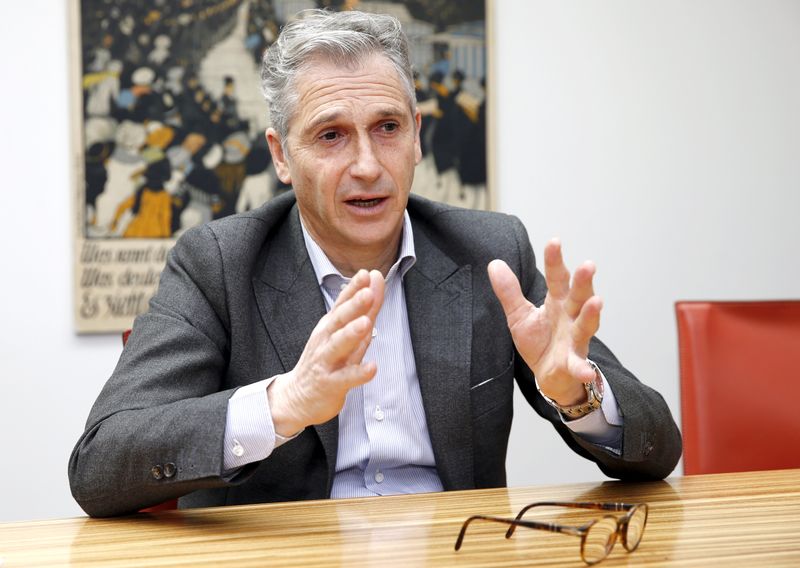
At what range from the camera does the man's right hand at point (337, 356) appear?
121cm

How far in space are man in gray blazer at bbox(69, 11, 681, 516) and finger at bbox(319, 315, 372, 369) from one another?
0.24 metres

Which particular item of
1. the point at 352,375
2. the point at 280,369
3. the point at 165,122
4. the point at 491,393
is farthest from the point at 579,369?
the point at 165,122

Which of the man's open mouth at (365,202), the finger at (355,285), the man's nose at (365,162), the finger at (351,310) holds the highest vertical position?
the man's nose at (365,162)

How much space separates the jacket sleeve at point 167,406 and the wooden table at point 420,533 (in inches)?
1.9

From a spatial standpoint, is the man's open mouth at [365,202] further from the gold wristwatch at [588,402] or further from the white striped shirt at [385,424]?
the gold wristwatch at [588,402]

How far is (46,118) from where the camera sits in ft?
9.30

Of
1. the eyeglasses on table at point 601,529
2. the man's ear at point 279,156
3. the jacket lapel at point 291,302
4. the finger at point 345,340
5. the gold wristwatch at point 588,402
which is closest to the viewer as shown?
the eyeglasses on table at point 601,529

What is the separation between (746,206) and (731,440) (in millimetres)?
1872

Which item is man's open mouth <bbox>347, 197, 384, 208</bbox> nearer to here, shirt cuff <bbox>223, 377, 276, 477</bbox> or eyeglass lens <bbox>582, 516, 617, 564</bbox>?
shirt cuff <bbox>223, 377, 276, 477</bbox>

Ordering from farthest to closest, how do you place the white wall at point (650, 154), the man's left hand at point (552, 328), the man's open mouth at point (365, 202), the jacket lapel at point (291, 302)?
the white wall at point (650, 154), the man's open mouth at point (365, 202), the jacket lapel at point (291, 302), the man's left hand at point (552, 328)

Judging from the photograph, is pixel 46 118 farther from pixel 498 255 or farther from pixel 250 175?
pixel 498 255

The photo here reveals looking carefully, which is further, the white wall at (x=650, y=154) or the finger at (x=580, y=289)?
the white wall at (x=650, y=154)

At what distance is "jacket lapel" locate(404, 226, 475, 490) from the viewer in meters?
1.71

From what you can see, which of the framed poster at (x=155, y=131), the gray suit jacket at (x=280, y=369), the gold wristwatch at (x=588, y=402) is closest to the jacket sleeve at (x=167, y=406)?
the gray suit jacket at (x=280, y=369)
